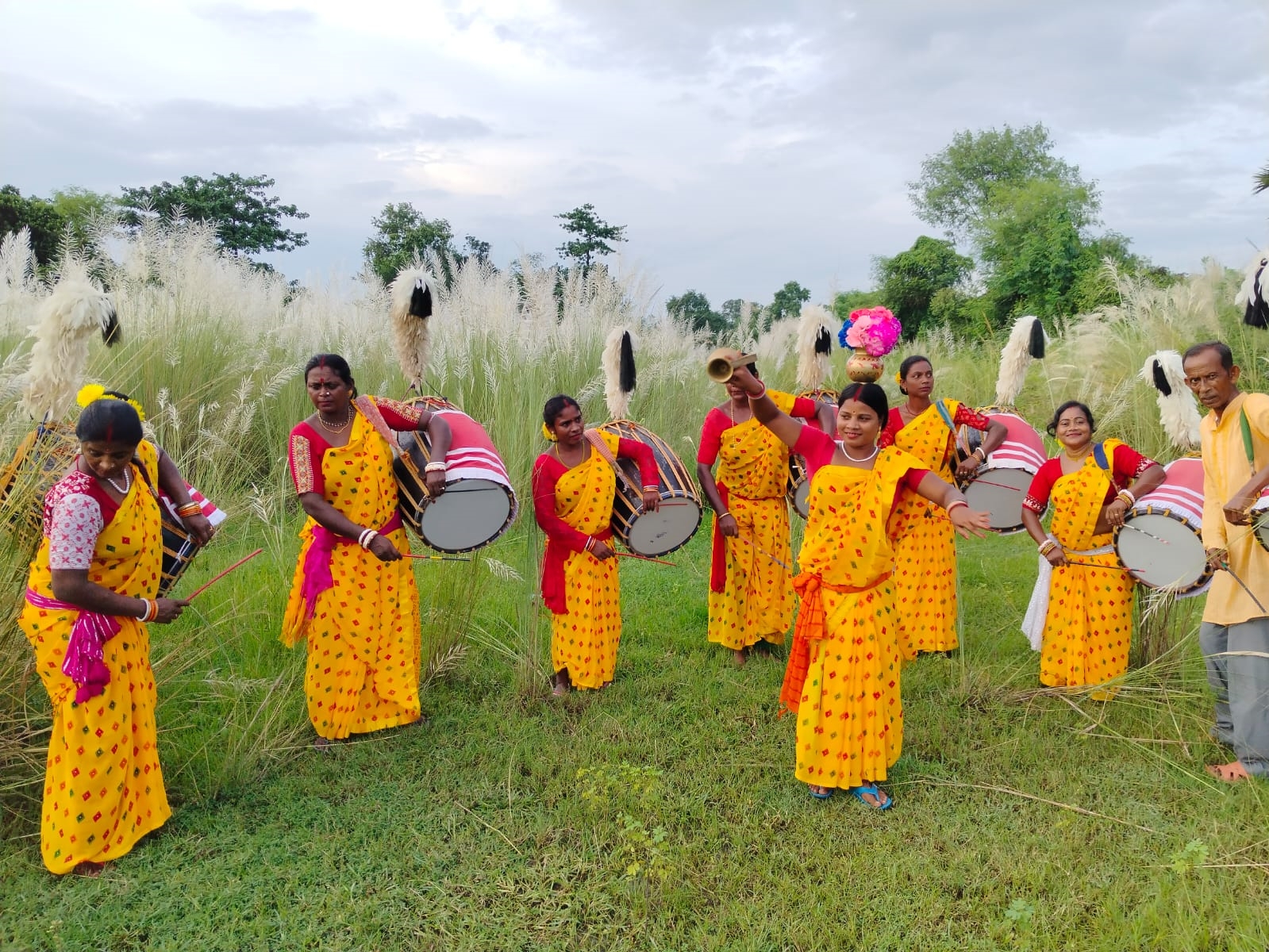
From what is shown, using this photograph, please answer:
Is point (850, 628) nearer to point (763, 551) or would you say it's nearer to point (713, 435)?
point (763, 551)

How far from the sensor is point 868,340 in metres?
4.00

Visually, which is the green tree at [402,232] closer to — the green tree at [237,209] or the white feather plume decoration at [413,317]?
the green tree at [237,209]

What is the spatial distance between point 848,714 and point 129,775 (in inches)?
106

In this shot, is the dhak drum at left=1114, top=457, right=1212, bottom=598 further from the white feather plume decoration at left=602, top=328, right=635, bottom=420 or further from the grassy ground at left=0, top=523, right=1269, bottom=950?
the white feather plume decoration at left=602, top=328, right=635, bottom=420

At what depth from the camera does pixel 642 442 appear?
4.50m

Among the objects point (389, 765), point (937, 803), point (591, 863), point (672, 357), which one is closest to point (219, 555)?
point (389, 765)

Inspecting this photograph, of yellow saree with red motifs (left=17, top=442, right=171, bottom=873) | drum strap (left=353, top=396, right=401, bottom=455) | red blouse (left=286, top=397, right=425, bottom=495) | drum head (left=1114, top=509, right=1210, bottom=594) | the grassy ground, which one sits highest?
drum strap (left=353, top=396, right=401, bottom=455)

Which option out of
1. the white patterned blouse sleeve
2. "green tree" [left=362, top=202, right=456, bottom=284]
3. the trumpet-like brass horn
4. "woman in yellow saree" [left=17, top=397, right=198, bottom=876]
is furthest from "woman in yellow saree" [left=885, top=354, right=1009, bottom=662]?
"green tree" [left=362, top=202, right=456, bottom=284]

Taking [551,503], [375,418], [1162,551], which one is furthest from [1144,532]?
[375,418]

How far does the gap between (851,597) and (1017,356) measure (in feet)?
9.49

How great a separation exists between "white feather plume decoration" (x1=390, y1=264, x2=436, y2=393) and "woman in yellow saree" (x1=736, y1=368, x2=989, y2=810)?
1868mm

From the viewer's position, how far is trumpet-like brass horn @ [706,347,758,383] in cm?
275

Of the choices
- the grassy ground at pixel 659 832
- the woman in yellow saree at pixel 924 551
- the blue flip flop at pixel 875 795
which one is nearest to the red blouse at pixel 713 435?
the woman in yellow saree at pixel 924 551

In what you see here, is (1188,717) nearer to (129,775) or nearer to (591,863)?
(591,863)
